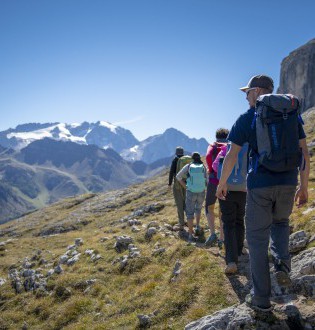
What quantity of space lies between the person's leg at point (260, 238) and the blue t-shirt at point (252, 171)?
193mm

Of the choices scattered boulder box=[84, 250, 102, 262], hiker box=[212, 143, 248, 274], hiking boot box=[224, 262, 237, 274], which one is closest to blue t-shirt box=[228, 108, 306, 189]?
hiker box=[212, 143, 248, 274]

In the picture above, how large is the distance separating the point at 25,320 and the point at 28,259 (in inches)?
298

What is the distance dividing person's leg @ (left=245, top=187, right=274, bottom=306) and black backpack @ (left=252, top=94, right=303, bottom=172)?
2.13 ft

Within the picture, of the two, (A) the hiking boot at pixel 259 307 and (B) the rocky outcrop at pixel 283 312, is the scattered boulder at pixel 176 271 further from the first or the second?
(A) the hiking boot at pixel 259 307

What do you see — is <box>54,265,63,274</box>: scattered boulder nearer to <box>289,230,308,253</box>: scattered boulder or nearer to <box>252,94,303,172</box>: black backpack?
<box>289,230,308,253</box>: scattered boulder

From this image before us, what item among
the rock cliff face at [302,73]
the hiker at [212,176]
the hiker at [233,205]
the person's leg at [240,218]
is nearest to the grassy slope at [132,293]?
the hiker at [233,205]

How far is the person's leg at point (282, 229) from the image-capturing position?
6614mm

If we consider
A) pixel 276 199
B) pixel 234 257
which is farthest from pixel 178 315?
pixel 276 199

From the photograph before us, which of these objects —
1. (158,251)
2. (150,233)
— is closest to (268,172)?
(158,251)

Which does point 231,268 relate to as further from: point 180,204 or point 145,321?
point 180,204

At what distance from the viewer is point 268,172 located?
6426mm

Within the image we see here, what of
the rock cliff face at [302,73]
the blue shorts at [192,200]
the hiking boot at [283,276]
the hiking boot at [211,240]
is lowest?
the hiking boot at [211,240]

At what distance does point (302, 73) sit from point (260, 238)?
17900 centimetres

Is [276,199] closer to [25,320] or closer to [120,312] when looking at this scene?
[120,312]
